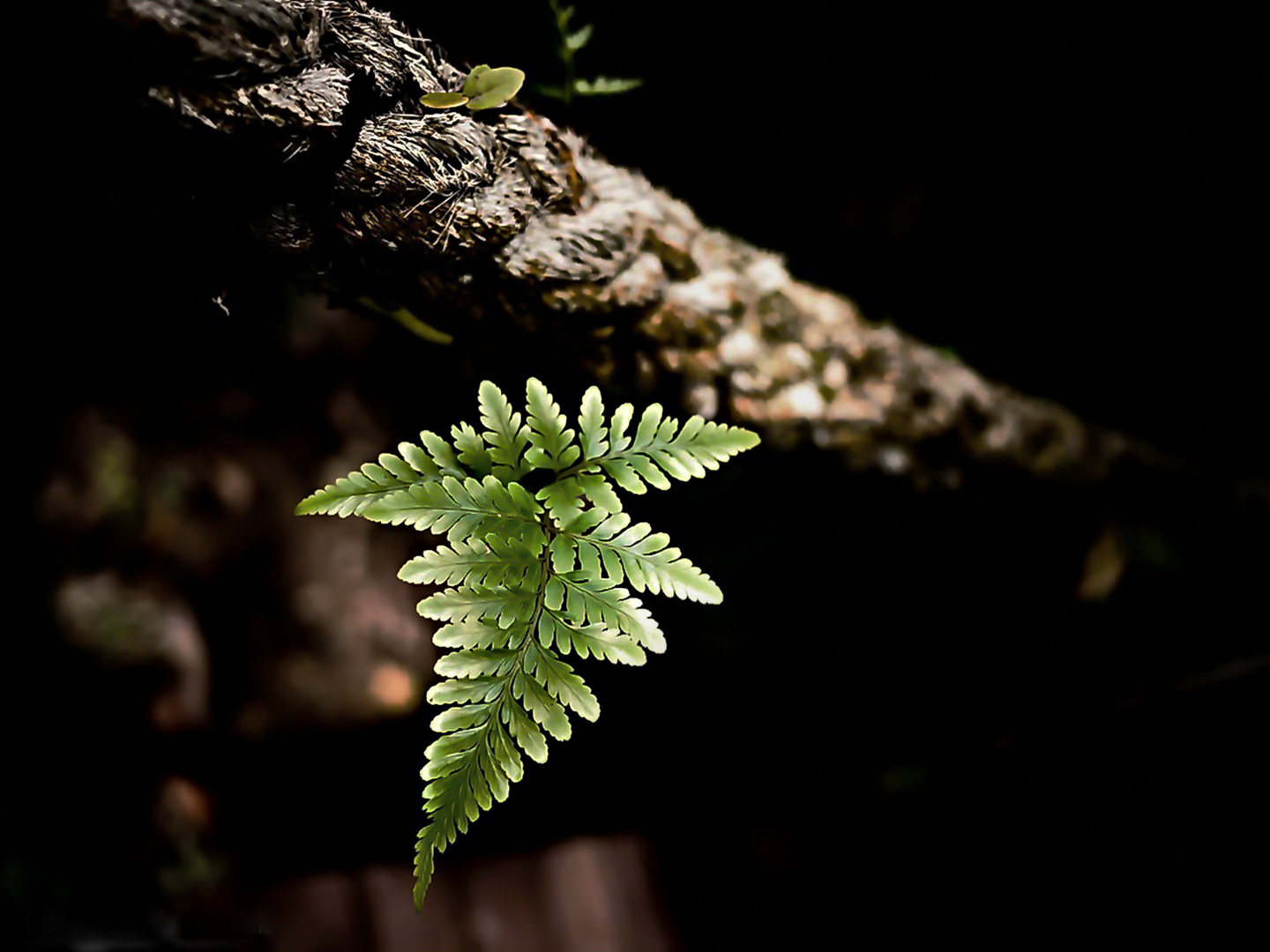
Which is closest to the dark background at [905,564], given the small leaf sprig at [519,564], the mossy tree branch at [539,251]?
the mossy tree branch at [539,251]

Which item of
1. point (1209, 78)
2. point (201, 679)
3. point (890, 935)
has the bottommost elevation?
point (890, 935)

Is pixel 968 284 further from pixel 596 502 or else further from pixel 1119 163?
pixel 596 502

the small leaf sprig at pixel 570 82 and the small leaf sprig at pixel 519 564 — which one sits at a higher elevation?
the small leaf sprig at pixel 570 82

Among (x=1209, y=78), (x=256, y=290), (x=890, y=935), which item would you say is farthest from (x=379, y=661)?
(x=1209, y=78)

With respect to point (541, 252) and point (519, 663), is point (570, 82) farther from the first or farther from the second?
point (519, 663)

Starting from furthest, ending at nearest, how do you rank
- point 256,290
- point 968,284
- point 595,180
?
point 968,284, point 256,290, point 595,180

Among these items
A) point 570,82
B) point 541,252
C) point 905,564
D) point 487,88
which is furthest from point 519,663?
point 905,564

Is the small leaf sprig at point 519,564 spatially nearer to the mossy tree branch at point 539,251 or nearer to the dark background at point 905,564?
the mossy tree branch at point 539,251
